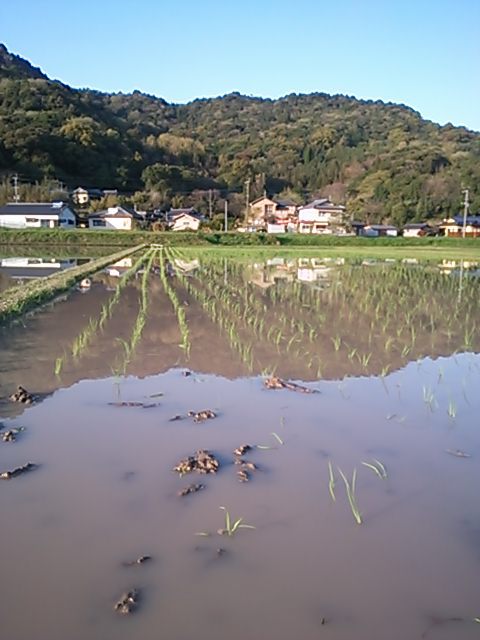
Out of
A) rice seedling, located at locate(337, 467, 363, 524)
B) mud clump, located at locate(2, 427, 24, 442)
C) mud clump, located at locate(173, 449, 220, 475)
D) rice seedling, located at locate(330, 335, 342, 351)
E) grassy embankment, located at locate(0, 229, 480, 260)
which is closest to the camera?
rice seedling, located at locate(337, 467, 363, 524)

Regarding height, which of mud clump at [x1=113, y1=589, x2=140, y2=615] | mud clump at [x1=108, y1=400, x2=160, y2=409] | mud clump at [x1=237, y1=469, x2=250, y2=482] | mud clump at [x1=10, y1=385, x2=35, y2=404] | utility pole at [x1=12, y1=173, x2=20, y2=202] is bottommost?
mud clump at [x1=113, y1=589, x2=140, y2=615]

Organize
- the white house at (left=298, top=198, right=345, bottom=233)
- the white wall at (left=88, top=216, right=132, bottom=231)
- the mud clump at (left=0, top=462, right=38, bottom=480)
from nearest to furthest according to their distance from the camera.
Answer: the mud clump at (left=0, top=462, right=38, bottom=480)
the white wall at (left=88, top=216, right=132, bottom=231)
the white house at (left=298, top=198, right=345, bottom=233)

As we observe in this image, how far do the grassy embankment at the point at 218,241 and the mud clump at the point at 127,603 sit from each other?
2810cm

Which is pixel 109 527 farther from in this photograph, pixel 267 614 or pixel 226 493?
pixel 267 614

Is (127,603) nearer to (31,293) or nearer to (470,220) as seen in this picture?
(31,293)

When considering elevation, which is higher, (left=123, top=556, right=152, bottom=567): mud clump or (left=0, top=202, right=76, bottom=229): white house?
(left=0, top=202, right=76, bottom=229): white house

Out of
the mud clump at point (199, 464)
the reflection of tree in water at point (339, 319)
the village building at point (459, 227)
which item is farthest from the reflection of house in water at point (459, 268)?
the village building at point (459, 227)

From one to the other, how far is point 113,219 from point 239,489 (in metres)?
40.0

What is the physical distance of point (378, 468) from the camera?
115 inches

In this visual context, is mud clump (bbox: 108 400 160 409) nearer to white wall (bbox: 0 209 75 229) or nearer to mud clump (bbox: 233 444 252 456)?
mud clump (bbox: 233 444 252 456)

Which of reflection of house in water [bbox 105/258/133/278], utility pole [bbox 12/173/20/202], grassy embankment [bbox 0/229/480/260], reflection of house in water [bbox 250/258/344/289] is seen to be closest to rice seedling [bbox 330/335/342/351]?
reflection of house in water [bbox 250/258/344/289]

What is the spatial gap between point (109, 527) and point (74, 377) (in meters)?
2.50

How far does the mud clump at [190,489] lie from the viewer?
2.60 meters

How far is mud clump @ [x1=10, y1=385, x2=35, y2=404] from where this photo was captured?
395cm
